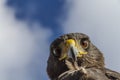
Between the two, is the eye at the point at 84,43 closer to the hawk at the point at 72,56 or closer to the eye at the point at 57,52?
the hawk at the point at 72,56

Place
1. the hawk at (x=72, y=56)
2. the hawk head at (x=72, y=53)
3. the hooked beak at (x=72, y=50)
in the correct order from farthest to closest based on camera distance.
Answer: the hawk head at (x=72, y=53) → the hawk at (x=72, y=56) → the hooked beak at (x=72, y=50)

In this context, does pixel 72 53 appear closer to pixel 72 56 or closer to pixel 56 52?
pixel 72 56

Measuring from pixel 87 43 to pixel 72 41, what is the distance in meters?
0.57

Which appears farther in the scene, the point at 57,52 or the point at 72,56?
the point at 57,52

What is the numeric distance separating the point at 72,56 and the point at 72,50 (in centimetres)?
13

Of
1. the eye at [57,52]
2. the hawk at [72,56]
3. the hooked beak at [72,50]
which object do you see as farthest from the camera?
the eye at [57,52]

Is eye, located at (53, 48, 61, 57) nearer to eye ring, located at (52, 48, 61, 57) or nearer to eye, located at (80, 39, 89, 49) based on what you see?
eye ring, located at (52, 48, 61, 57)

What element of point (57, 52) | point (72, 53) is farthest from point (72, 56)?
point (57, 52)

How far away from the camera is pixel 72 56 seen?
11961mm

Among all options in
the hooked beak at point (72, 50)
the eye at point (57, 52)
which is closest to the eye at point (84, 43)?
the hooked beak at point (72, 50)

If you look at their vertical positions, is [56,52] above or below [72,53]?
above

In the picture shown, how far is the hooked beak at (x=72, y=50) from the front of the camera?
39.1ft

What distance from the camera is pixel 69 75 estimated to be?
10797 mm

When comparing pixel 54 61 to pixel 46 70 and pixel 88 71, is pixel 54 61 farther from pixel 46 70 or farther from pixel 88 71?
pixel 88 71
